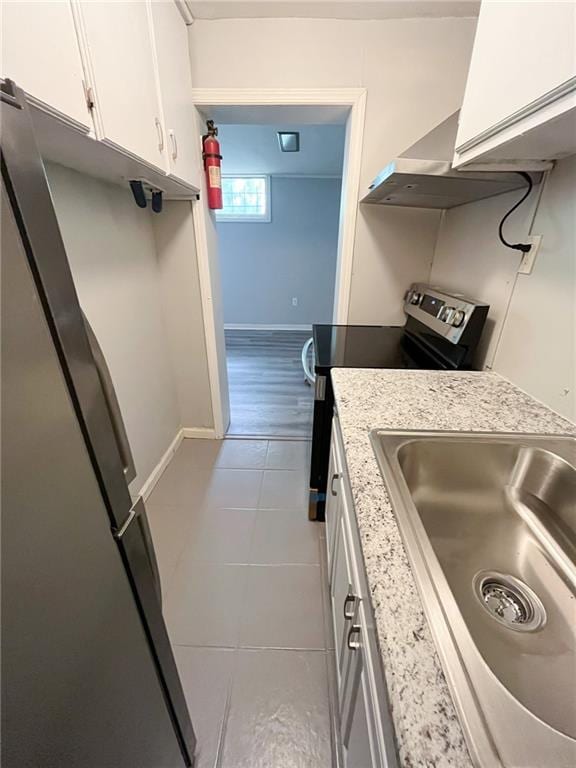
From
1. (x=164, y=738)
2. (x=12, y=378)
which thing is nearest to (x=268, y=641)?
(x=164, y=738)

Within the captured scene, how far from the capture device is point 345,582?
925 millimetres

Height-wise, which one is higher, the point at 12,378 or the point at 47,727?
the point at 12,378

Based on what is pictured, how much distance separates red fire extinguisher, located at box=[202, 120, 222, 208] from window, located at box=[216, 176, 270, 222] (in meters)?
3.38

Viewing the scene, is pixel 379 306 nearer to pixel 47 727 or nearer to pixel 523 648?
pixel 523 648

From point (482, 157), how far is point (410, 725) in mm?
1256

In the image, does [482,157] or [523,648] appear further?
[482,157]

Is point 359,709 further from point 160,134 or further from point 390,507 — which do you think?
point 160,134

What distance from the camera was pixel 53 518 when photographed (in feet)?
1.42

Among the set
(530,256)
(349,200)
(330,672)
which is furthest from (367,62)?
(330,672)

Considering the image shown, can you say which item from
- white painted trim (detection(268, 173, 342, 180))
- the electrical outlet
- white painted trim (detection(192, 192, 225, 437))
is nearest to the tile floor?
white painted trim (detection(192, 192, 225, 437))

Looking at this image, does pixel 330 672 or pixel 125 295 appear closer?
pixel 330 672

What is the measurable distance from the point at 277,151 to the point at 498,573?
4.31 meters

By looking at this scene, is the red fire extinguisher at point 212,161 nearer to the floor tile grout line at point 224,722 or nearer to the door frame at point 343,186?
the door frame at point 343,186

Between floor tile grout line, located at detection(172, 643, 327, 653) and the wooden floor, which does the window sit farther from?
floor tile grout line, located at detection(172, 643, 327, 653)
